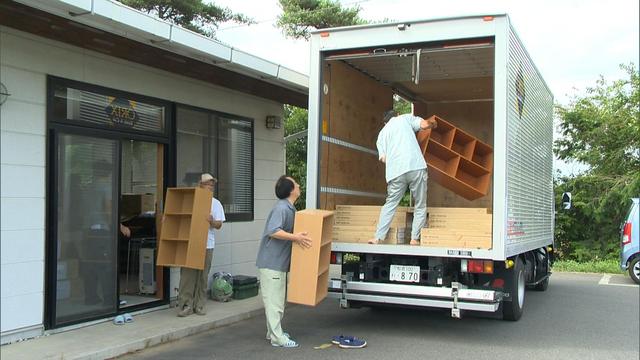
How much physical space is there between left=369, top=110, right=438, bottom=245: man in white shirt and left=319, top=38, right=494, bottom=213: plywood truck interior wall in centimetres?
76

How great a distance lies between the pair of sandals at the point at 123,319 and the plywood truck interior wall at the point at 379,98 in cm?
254

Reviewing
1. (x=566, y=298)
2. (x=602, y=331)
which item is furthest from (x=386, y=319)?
(x=566, y=298)

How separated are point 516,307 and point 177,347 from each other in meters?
4.00

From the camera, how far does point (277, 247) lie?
19.2 feet

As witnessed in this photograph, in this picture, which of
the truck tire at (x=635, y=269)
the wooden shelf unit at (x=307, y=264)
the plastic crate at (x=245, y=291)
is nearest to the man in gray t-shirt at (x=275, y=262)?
the wooden shelf unit at (x=307, y=264)

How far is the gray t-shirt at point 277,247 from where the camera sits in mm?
5812

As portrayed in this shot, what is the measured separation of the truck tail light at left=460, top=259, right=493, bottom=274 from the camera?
5930 mm

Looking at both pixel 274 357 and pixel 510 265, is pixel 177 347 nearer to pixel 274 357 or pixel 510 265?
pixel 274 357

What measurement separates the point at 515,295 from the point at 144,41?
5079mm

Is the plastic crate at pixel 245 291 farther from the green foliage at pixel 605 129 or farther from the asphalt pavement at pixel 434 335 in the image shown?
the green foliage at pixel 605 129

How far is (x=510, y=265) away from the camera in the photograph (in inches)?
249

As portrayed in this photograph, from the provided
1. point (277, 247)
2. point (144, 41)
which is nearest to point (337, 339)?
point (277, 247)

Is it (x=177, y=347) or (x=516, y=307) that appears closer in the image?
(x=177, y=347)

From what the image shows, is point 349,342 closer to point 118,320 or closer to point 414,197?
point 414,197
